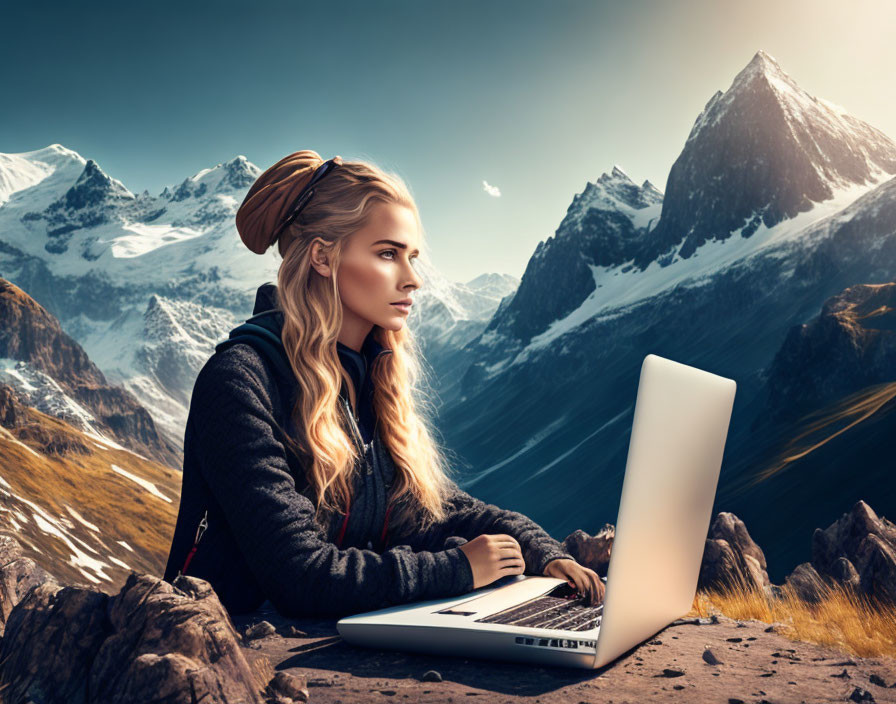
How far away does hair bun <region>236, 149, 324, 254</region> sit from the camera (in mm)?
3932

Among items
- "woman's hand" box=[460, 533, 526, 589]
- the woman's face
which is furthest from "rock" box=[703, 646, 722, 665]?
the woman's face

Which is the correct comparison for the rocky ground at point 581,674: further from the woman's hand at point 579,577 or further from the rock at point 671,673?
the woman's hand at point 579,577

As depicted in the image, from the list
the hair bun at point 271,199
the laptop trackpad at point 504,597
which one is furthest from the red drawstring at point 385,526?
the hair bun at point 271,199

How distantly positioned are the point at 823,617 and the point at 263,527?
14.1ft

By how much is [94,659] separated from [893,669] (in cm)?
370

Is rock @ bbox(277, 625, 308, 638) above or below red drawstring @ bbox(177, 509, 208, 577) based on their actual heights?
below

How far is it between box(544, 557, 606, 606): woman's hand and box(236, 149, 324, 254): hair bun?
2334 millimetres

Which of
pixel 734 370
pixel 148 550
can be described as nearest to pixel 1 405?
pixel 148 550

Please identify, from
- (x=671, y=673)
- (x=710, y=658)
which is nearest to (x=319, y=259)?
(x=671, y=673)

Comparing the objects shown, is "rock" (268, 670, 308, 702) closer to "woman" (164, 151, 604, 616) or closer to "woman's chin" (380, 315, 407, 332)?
"woman" (164, 151, 604, 616)

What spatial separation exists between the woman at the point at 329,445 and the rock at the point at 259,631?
0.36 feet

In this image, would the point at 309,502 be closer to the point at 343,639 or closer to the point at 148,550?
the point at 343,639

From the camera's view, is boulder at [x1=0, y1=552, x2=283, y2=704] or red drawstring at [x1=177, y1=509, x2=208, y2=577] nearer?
boulder at [x1=0, y1=552, x2=283, y2=704]

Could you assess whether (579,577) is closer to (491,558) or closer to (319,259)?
(491,558)
